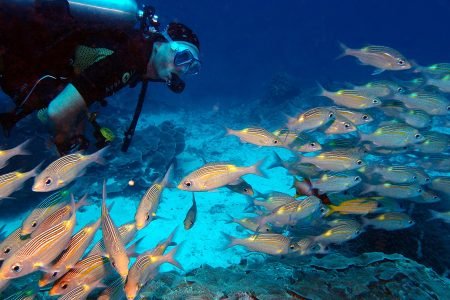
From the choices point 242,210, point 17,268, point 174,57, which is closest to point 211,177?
point 174,57

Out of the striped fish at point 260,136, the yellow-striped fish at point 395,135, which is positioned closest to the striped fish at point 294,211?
the striped fish at point 260,136

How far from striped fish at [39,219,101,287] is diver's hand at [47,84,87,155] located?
0.84 m

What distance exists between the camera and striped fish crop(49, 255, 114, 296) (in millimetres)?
2688

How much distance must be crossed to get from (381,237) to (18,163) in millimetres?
8414

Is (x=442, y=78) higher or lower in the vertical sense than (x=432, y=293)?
higher

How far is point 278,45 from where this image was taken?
67812 mm

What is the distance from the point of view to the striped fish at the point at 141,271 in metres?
2.51

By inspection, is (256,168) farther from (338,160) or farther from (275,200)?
(338,160)

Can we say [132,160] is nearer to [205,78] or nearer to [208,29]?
[205,78]

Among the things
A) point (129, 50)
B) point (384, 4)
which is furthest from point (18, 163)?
point (384, 4)

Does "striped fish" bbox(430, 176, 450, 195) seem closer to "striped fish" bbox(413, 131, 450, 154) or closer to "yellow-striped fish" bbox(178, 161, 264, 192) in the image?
"striped fish" bbox(413, 131, 450, 154)

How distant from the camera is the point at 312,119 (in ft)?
15.7

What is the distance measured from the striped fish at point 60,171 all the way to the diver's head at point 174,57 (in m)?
1.02

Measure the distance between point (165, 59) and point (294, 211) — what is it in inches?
104
